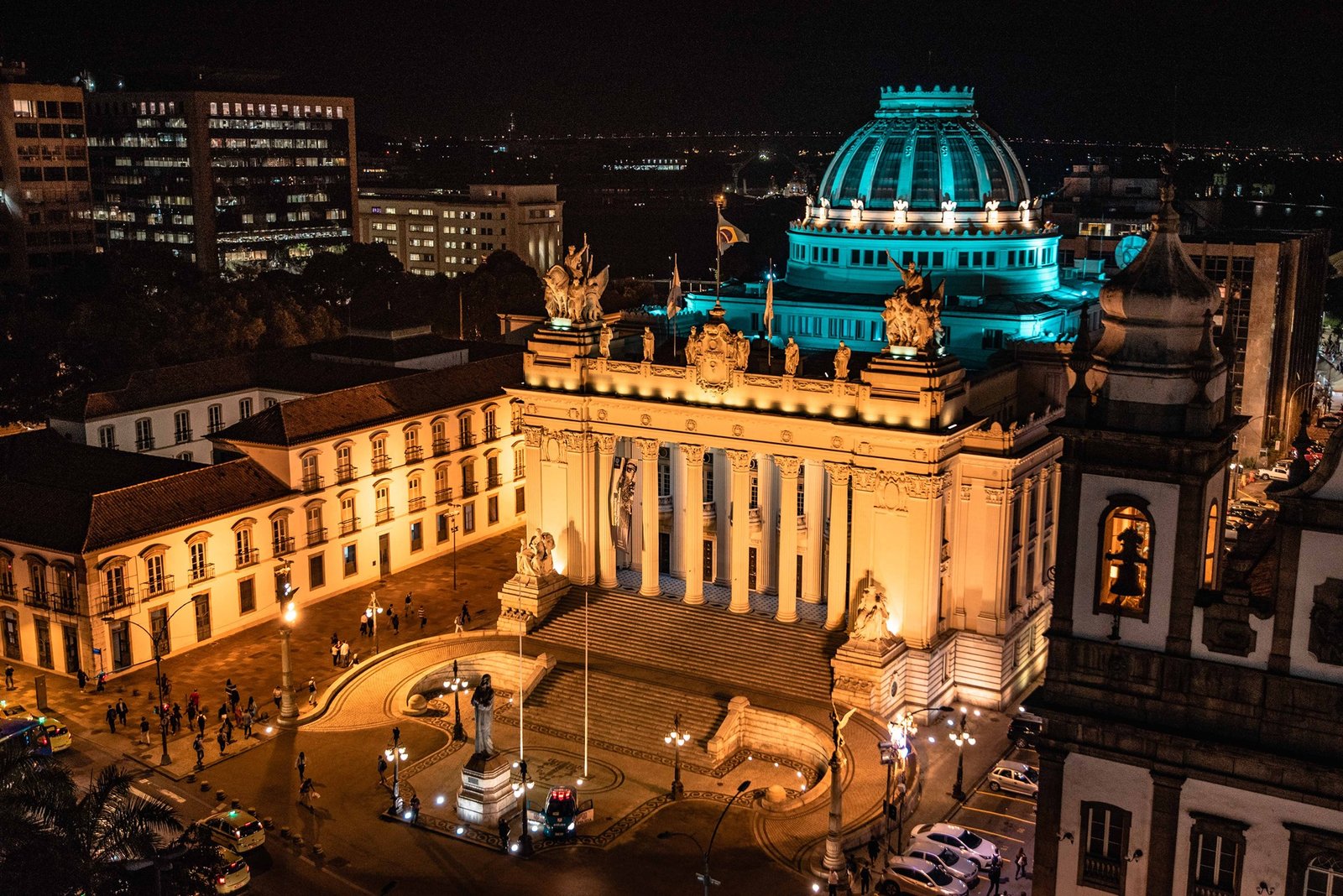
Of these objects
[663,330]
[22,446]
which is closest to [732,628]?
[663,330]

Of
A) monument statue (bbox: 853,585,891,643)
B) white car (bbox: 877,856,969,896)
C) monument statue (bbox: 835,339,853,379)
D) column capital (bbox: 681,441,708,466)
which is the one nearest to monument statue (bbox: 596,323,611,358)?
column capital (bbox: 681,441,708,466)

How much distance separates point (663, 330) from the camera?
88.8 m

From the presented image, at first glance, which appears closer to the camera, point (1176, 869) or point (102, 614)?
point (1176, 869)

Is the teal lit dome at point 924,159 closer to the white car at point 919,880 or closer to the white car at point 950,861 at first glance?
the white car at point 950,861

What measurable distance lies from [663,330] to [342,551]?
25346 millimetres

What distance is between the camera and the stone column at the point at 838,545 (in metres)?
67.3

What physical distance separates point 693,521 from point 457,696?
1659 centimetres

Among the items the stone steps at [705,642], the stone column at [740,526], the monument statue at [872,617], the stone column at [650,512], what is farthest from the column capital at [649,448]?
the monument statue at [872,617]

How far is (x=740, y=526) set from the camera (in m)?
71.1

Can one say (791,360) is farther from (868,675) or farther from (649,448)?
A: (868,675)

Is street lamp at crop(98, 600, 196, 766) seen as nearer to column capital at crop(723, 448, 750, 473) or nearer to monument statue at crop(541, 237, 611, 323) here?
monument statue at crop(541, 237, 611, 323)

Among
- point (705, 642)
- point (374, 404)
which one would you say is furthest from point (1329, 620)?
point (374, 404)

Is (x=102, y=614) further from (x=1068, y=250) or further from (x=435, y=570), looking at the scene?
(x=1068, y=250)

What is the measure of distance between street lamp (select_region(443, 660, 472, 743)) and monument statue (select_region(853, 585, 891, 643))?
1963 centimetres
